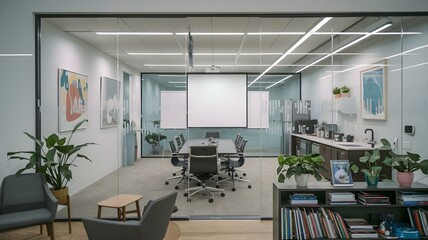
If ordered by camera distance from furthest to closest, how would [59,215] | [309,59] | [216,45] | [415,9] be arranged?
[216,45] < [309,59] < [59,215] < [415,9]

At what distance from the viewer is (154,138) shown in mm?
4508

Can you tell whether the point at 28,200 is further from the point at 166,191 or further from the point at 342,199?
the point at 342,199

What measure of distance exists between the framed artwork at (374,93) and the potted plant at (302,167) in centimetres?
190

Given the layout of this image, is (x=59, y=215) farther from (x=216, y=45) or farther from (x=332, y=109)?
(x=332, y=109)

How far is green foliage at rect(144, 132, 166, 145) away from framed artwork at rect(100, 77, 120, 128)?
0.54 metres

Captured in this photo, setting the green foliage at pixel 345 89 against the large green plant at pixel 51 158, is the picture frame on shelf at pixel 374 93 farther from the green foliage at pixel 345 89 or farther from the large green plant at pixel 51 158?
the large green plant at pixel 51 158

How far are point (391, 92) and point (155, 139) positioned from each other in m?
3.69

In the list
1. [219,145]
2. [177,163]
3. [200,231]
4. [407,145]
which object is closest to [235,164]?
[219,145]

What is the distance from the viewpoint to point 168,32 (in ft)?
14.4

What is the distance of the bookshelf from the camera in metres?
2.83

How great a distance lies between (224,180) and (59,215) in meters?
2.88

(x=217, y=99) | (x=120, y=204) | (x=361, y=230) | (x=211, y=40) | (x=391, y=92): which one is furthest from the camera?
(x=217, y=99)

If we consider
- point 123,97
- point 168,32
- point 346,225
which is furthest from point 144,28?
point 346,225

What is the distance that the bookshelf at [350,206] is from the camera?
9.29 ft
